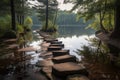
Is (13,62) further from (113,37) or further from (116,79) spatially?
(113,37)

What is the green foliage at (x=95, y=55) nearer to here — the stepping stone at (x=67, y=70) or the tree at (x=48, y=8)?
the stepping stone at (x=67, y=70)

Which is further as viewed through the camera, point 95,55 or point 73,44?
point 73,44

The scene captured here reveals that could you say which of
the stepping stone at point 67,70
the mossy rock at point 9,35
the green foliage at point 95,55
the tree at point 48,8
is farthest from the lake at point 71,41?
the tree at point 48,8

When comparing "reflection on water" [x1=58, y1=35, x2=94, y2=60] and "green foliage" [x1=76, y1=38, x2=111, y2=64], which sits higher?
"green foliage" [x1=76, y1=38, x2=111, y2=64]

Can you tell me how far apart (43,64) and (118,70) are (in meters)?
2.82

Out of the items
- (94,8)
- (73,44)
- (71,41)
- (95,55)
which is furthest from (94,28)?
(95,55)

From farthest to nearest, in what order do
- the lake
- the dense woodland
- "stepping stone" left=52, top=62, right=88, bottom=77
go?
the lake, the dense woodland, "stepping stone" left=52, top=62, right=88, bottom=77

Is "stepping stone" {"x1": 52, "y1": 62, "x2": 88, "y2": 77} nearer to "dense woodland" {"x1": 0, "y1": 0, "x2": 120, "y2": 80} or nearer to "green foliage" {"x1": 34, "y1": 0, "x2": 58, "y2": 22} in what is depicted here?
"dense woodland" {"x1": 0, "y1": 0, "x2": 120, "y2": 80}

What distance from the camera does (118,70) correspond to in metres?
6.33

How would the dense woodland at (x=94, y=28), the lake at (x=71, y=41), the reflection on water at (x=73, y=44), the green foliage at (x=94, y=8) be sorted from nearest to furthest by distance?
the dense woodland at (x=94, y=28), the lake at (x=71, y=41), the reflection on water at (x=73, y=44), the green foliage at (x=94, y=8)

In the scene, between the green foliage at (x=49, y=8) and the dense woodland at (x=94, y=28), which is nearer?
the dense woodland at (x=94, y=28)

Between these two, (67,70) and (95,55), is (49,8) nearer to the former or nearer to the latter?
(95,55)

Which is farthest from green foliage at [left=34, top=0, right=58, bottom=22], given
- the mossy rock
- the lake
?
the mossy rock

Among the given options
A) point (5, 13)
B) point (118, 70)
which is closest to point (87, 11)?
point (5, 13)
